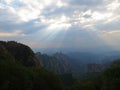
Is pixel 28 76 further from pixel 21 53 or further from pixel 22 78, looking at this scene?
pixel 21 53

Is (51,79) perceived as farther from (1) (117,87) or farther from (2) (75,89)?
(2) (75,89)

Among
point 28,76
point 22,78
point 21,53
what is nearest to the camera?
point 22,78

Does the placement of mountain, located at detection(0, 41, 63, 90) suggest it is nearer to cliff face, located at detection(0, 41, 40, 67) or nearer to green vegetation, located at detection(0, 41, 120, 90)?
green vegetation, located at detection(0, 41, 120, 90)

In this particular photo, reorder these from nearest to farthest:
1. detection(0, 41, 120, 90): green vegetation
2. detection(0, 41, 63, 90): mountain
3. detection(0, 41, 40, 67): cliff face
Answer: detection(0, 41, 63, 90): mountain, detection(0, 41, 120, 90): green vegetation, detection(0, 41, 40, 67): cliff face

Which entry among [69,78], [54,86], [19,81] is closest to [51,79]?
[54,86]

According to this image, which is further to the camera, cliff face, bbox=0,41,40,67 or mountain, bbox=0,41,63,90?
cliff face, bbox=0,41,40,67

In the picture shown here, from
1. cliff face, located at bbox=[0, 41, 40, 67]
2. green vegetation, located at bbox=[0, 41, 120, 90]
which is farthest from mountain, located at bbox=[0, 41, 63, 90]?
cliff face, located at bbox=[0, 41, 40, 67]

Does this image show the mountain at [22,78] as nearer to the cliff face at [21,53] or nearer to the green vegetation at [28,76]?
the green vegetation at [28,76]

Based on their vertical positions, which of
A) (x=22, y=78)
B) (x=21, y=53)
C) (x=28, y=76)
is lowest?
(x=22, y=78)

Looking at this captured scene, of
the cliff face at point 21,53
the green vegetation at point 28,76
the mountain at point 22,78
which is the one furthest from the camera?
the cliff face at point 21,53

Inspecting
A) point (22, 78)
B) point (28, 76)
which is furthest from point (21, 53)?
point (22, 78)

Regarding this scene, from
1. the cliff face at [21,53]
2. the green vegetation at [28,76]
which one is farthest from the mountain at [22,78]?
the cliff face at [21,53]

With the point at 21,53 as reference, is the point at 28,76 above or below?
below

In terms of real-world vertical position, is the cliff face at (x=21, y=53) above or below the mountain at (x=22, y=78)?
above
